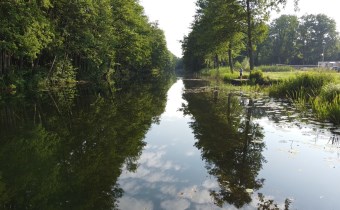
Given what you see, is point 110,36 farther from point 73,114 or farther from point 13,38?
point 73,114

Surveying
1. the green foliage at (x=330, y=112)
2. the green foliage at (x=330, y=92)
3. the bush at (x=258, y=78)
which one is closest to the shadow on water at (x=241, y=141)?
the green foliage at (x=330, y=112)

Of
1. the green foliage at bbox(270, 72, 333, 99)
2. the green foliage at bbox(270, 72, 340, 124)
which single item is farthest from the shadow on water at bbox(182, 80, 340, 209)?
the green foliage at bbox(270, 72, 333, 99)

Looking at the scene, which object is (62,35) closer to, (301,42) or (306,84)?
(306,84)

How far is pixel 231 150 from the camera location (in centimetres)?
960

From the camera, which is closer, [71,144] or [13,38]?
[71,144]

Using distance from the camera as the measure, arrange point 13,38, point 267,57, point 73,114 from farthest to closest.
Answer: point 267,57 < point 13,38 < point 73,114

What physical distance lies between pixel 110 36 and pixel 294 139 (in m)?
35.5

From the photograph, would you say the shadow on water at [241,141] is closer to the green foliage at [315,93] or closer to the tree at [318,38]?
the green foliage at [315,93]

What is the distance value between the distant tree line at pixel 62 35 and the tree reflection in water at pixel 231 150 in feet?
58.6

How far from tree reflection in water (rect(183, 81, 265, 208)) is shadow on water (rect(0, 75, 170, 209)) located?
223 centimetres

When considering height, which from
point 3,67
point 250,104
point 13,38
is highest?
point 13,38

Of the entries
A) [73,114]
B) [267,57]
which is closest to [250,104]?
[73,114]

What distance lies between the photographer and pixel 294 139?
10.9 meters

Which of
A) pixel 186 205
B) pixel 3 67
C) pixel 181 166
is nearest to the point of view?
pixel 186 205
